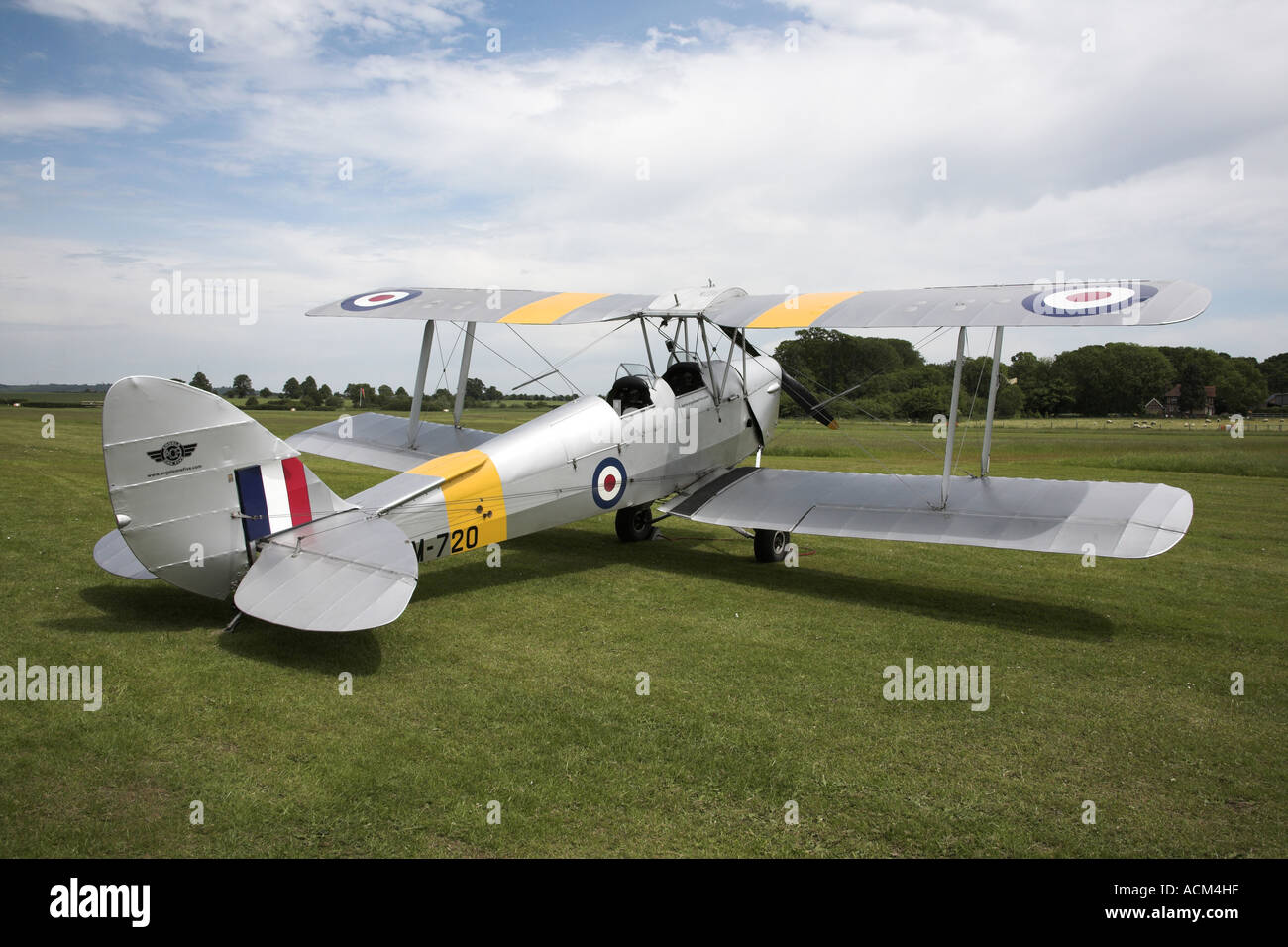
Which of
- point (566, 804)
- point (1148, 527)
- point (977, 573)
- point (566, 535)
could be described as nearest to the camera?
point (566, 804)

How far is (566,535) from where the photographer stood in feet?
34.5

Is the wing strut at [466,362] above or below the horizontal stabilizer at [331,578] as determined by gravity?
above

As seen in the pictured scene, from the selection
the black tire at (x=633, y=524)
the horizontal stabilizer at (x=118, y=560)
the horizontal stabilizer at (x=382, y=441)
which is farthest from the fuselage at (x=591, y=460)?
the horizontal stabilizer at (x=382, y=441)

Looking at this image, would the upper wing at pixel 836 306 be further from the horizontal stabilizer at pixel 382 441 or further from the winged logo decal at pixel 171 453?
the winged logo decal at pixel 171 453

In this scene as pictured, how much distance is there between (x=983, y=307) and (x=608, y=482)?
13.0 ft

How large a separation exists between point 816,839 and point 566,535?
23.9 ft

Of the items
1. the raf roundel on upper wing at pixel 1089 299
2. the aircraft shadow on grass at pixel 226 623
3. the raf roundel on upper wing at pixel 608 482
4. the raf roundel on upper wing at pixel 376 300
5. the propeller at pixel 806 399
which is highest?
the raf roundel on upper wing at pixel 376 300

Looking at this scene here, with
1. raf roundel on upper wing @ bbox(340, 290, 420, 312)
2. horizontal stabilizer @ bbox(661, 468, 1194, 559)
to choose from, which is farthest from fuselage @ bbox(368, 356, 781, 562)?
raf roundel on upper wing @ bbox(340, 290, 420, 312)

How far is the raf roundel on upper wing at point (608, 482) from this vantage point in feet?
26.9

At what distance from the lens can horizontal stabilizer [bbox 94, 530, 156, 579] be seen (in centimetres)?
591

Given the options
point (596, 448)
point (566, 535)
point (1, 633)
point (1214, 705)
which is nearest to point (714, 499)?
point (596, 448)

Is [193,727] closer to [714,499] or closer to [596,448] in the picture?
[596,448]

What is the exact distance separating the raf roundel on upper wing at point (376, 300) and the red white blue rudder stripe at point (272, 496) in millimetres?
4550
